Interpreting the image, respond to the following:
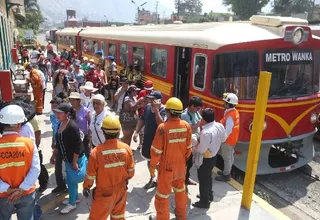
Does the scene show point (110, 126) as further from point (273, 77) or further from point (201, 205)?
point (273, 77)

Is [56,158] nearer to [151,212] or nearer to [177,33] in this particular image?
[151,212]

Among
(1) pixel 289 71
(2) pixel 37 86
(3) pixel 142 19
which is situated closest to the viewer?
(1) pixel 289 71

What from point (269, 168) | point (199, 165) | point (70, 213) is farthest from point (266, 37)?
point (70, 213)

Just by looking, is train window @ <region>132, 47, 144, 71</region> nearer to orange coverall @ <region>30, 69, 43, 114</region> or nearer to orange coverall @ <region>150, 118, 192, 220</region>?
orange coverall @ <region>30, 69, 43, 114</region>

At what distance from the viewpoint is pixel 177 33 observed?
7.49 metres

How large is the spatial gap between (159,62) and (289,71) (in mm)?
3421

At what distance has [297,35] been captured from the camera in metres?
5.72

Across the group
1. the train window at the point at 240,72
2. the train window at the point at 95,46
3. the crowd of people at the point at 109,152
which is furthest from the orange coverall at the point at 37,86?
the train window at the point at 95,46

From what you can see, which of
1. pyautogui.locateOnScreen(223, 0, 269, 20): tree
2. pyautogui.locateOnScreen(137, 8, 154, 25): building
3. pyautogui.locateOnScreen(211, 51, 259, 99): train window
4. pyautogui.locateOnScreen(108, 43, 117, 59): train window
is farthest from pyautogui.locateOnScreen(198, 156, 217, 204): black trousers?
pyautogui.locateOnScreen(223, 0, 269, 20): tree

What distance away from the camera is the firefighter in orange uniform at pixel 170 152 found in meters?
3.75

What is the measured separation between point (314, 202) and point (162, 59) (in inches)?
185

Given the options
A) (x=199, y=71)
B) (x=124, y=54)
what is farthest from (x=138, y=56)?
(x=199, y=71)

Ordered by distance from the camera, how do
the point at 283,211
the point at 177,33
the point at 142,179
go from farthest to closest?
1. the point at 177,33
2. the point at 142,179
3. the point at 283,211

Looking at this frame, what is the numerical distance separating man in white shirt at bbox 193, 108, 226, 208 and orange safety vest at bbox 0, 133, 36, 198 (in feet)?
7.10
